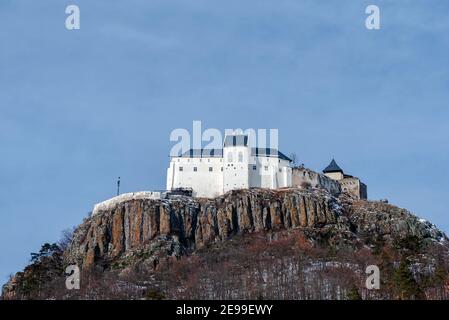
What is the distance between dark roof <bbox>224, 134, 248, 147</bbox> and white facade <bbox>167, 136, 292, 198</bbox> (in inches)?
6.3

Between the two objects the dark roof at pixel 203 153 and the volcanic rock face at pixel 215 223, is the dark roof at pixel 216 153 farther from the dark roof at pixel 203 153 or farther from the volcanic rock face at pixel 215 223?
the volcanic rock face at pixel 215 223

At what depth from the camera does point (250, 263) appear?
128 metres

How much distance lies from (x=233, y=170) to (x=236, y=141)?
5.96m

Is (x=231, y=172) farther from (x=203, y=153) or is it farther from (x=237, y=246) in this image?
(x=237, y=246)

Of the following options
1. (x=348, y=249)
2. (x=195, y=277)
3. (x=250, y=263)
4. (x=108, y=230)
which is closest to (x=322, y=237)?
(x=348, y=249)

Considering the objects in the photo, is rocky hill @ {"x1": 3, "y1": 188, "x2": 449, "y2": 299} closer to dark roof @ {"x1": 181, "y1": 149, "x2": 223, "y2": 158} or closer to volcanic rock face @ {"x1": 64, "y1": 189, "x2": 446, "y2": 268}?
volcanic rock face @ {"x1": 64, "y1": 189, "x2": 446, "y2": 268}

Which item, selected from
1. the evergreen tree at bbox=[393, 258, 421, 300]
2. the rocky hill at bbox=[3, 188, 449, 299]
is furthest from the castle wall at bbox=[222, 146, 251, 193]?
the evergreen tree at bbox=[393, 258, 421, 300]

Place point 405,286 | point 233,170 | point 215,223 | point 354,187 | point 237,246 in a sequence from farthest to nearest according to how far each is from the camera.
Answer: point 354,187
point 233,170
point 215,223
point 237,246
point 405,286

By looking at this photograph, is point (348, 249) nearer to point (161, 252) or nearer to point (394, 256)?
point (394, 256)

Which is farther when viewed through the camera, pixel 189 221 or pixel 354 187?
pixel 354 187

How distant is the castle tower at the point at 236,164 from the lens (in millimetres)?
146125

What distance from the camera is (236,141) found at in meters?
151

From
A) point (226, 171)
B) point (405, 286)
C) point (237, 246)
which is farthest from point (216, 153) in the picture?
point (405, 286)
